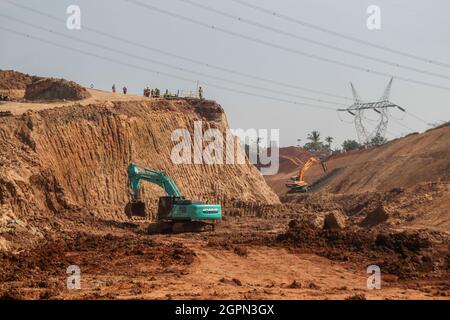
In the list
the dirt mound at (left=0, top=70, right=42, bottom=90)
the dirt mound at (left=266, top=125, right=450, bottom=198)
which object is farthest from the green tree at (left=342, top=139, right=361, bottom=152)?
the dirt mound at (left=0, top=70, right=42, bottom=90)

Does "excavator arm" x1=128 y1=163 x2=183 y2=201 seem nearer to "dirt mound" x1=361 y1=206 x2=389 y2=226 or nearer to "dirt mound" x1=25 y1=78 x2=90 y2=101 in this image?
"dirt mound" x1=361 y1=206 x2=389 y2=226

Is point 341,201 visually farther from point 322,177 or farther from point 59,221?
point 59,221

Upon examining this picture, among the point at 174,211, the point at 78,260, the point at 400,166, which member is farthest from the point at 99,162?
the point at 400,166

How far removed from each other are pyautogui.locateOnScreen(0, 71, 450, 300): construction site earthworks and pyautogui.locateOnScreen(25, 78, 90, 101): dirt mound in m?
0.11

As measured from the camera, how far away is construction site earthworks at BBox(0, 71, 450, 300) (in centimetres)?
1959

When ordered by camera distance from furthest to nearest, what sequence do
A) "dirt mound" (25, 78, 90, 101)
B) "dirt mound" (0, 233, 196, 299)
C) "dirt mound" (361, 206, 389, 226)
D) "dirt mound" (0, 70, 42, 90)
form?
"dirt mound" (0, 70, 42, 90) < "dirt mound" (25, 78, 90, 101) < "dirt mound" (361, 206, 389, 226) < "dirt mound" (0, 233, 196, 299)

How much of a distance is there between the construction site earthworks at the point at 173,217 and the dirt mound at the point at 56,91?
112 millimetres

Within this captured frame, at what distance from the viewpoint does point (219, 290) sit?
1764 centimetres

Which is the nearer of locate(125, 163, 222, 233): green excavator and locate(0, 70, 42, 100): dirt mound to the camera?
locate(125, 163, 222, 233): green excavator

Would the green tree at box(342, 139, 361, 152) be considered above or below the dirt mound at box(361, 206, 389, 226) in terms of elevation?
above

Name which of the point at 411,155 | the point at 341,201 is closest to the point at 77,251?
the point at 341,201

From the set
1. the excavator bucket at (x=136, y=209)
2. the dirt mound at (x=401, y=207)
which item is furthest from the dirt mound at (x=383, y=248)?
the excavator bucket at (x=136, y=209)

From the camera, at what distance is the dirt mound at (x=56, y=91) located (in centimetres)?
4484

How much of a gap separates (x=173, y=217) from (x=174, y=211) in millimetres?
319
